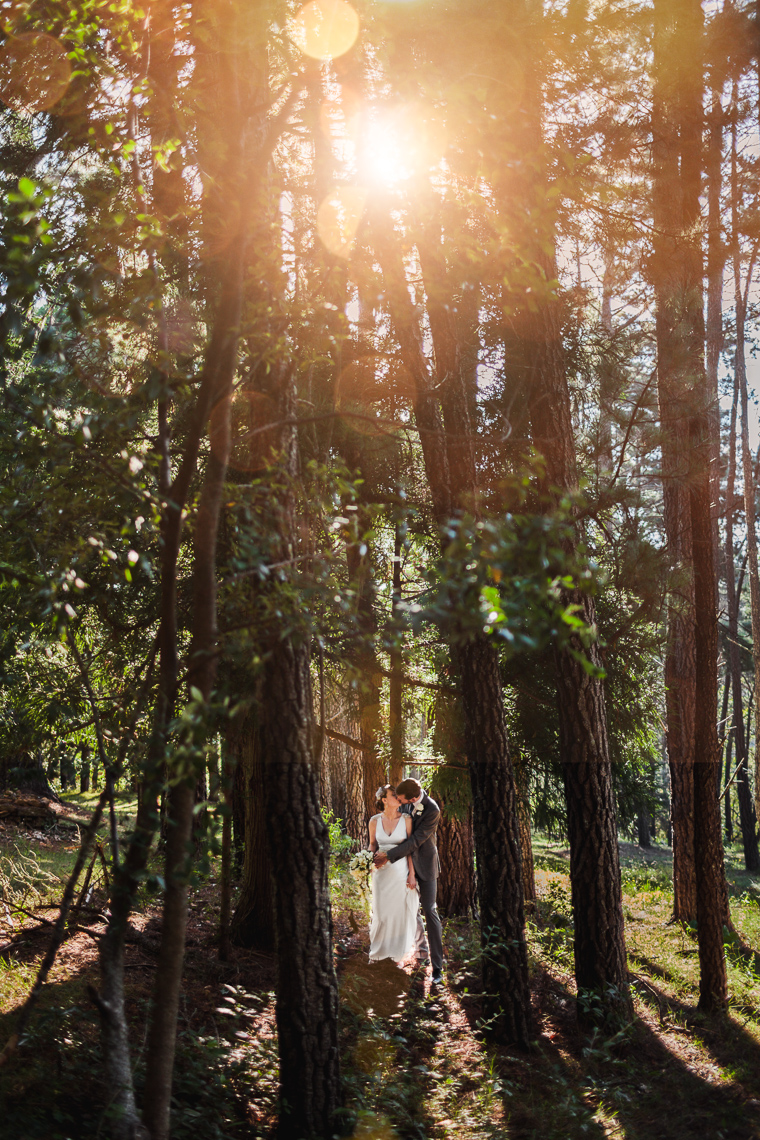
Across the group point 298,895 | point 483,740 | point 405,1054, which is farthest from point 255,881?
point 298,895

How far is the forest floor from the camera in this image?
184 inches

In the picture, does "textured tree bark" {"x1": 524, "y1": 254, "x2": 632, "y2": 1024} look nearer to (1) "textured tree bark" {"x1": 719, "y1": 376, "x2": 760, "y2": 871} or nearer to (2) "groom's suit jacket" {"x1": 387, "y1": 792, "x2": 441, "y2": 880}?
(2) "groom's suit jacket" {"x1": 387, "y1": 792, "x2": 441, "y2": 880}

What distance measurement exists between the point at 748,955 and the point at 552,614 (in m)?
9.39

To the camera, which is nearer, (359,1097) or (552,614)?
(552,614)

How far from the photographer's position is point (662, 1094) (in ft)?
19.4

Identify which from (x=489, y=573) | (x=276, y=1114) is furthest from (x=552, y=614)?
(x=276, y=1114)

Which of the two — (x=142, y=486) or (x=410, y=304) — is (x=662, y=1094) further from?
(x=410, y=304)

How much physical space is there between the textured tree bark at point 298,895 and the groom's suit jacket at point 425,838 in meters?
3.46

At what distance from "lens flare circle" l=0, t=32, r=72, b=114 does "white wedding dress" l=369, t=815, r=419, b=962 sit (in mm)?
7289

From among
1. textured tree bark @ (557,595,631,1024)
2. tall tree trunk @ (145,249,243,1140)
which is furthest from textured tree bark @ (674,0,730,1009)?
tall tree trunk @ (145,249,243,1140)

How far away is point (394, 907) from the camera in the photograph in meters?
8.31

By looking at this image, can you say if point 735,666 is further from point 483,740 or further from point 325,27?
point 325,27

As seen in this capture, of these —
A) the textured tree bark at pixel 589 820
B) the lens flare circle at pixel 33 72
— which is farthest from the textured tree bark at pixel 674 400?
the lens flare circle at pixel 33 72

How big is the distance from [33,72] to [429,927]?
8.52 metres
